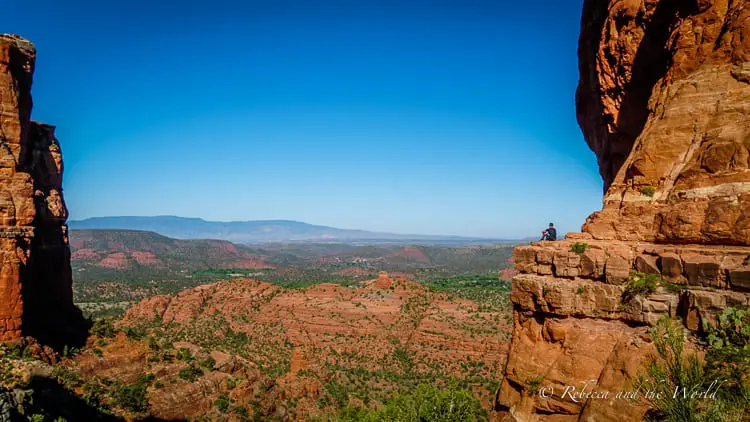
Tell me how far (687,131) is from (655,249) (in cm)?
346

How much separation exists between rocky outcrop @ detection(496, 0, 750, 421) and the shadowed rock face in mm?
29

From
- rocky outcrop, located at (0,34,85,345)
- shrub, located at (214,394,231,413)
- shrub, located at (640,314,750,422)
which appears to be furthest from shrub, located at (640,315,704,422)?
rocky outcrop, located at (0,34,85,345)

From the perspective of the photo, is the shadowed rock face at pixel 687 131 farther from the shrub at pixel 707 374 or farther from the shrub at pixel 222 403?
the shrub at pixel 222 403

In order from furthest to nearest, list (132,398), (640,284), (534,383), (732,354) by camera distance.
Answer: (132,398) < (534,383) < (640,284) < (732,354)

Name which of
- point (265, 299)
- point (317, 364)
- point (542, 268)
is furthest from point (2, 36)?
point (265, 299)


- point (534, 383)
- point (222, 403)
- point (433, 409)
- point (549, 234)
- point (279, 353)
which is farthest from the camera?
point (279, 353)

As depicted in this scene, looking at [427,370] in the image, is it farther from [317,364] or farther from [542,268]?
[542,268]

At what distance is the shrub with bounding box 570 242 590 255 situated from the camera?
12403 millimetres

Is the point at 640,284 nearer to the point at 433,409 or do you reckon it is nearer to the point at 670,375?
the point at 670,375

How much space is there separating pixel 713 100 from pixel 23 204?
28327 millimetres

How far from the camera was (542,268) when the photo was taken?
13.2 meters

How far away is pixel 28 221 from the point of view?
2203 centimetres

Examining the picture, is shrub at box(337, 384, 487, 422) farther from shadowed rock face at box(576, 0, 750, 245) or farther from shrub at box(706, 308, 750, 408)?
shrub at box(706, 308, 750, 408)

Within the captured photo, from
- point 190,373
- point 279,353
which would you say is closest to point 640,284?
point 190,373
